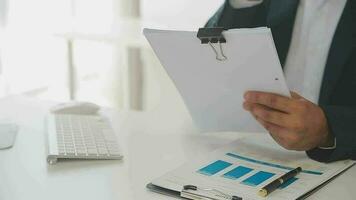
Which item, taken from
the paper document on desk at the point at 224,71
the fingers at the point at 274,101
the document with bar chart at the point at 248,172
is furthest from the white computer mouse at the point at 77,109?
the fingers at the point at 274,101

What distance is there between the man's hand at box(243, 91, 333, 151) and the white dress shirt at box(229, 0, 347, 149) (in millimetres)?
392

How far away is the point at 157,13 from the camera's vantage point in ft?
9.18

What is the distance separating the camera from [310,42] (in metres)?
1.40

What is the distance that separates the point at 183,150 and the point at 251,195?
0.95 feet

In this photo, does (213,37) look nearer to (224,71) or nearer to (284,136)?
(224,71)

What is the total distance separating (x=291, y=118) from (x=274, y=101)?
46 millimetres

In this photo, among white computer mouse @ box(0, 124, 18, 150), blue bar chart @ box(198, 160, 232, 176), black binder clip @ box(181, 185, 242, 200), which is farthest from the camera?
white computer mouse @ box(0, 124, 18, 150)

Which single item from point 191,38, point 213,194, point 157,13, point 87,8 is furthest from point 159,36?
point 87,8

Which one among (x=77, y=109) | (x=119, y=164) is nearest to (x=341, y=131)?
(x=119, y=164)

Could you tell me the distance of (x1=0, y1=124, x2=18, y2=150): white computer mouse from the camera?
1.12 m

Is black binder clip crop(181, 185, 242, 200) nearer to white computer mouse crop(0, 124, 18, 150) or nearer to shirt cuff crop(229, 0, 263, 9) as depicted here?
white computer mouse crop(0, 124, 18, 150)

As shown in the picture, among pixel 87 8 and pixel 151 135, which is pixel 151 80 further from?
pixel 151 135

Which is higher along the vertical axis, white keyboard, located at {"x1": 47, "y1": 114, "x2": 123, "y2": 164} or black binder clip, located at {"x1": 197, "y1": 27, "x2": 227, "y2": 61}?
black binder clip, located at {"x1": 197, "y1": 27, "x2": 227, "y2": 61}

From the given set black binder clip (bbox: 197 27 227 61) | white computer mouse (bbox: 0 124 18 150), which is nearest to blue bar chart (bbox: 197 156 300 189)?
black binder clip (bbox: 197 27 227 61)
